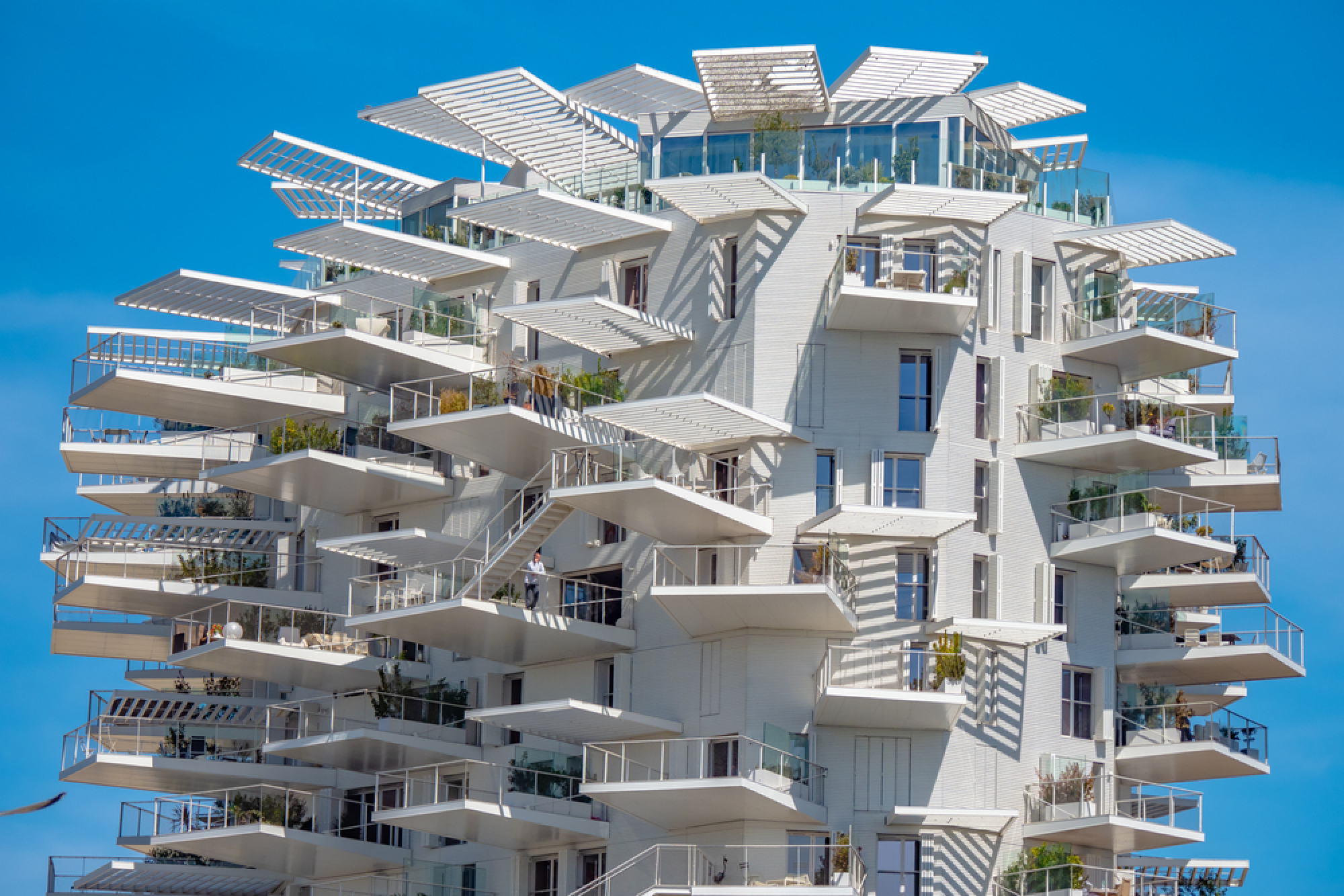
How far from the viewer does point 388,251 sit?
175 ft

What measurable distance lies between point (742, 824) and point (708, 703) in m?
2.82

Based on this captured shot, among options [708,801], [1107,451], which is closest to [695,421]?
[708,801]

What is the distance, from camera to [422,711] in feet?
169

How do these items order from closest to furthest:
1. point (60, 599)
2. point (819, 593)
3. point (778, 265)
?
1. point (819, 593)
2. point (778, 265)
3. point (60, 599)

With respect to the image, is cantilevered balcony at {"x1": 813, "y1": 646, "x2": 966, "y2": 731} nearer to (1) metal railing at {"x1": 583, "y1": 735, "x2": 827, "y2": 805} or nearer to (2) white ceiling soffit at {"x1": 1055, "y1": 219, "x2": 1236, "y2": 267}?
(1) metal railing at {"x1": 583, "y1": 735, "x2": 827, "y2": 805}

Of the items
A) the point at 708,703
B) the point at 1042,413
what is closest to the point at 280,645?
the point at 708,703

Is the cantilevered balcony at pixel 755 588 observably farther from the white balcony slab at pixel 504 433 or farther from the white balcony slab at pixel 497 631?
the white balcony slab at pixel 504 433

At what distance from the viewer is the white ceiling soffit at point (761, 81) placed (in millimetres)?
47656

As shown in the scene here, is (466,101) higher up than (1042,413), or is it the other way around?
(466,101)

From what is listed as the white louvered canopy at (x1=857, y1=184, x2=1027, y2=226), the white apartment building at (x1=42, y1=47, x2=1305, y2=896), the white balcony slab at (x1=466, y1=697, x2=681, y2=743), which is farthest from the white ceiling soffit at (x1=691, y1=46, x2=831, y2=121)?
the white balcony slab at (x1=466, y1=697, x2=681, y2=743)

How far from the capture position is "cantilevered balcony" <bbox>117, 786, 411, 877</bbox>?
5162 cm

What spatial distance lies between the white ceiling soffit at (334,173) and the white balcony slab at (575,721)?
1544cm

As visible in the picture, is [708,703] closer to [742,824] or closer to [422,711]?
[742,824]

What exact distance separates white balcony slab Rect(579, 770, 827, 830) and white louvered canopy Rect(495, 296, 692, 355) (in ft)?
32.5
